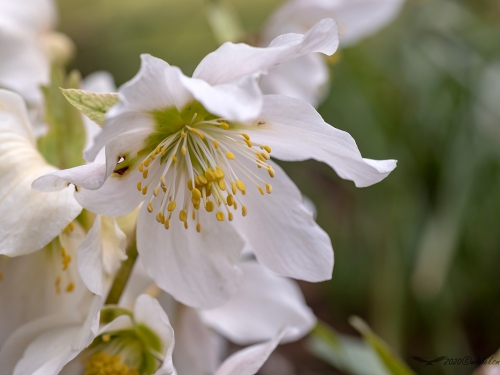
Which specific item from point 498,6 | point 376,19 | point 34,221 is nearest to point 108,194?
point 34,221

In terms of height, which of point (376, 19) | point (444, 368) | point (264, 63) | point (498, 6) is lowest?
point (444, 368)

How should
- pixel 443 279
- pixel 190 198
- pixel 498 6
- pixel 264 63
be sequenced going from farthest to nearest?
pixel 498 6 → pixel 443 279 → pixel 190 198 → pixel 264 63

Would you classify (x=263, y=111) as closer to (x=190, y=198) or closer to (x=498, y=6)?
(x=190, y=198)

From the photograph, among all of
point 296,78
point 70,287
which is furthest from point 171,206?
point 296,78

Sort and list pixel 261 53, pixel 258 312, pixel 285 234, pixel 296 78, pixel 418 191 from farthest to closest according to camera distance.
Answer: pixel 418 191, pixel 296 78, pixel 258 312, pixel 285 234, pixel 261 53

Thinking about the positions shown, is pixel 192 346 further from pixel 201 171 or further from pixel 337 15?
pixel 337 15

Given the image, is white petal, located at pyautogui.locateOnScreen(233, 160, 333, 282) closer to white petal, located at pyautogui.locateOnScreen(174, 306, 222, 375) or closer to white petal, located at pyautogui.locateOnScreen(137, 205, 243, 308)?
white petal, located at pyautogui.locateOnScreen(137, 205, 243, 308)

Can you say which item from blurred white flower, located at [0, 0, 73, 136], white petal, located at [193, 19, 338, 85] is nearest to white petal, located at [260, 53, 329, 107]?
blurred white flower, located at [0, 0, 73, 136]
